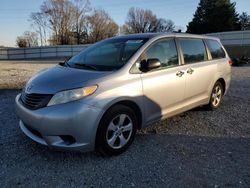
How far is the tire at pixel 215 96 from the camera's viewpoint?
6.14 m

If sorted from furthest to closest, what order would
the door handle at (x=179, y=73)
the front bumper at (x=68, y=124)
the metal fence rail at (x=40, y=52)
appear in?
the metal fence rail at (x=40, y=52), the door handle at (x=179, y=73), the front bumper at (x=68, y=124)

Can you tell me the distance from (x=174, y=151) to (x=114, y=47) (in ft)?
6.34

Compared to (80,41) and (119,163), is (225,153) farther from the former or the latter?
(80,41)

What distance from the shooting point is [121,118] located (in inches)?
156

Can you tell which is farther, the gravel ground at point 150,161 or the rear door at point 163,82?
the rear door at point 163,82

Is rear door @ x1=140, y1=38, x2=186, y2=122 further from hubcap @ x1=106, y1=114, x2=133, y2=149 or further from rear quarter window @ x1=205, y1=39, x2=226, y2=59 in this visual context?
rear quarter window @ x1=205, y1=39, x2=226, y2=59

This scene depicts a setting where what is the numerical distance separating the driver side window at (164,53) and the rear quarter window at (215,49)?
4.78 feet

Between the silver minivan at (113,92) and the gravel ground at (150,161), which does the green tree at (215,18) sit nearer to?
the silver minivan at (113,92)

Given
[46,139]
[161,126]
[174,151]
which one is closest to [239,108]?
[161,126]

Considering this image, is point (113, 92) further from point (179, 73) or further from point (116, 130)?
point (179, 73)

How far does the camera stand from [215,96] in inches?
247

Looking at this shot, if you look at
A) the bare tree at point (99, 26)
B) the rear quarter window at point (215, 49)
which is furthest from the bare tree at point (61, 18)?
the rear quarter window at point (215, 49)

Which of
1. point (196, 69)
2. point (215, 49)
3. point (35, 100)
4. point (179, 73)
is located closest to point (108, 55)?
point (179, 73)

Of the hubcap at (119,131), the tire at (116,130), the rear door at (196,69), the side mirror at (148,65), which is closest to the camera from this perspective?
the tire at (116,130)
